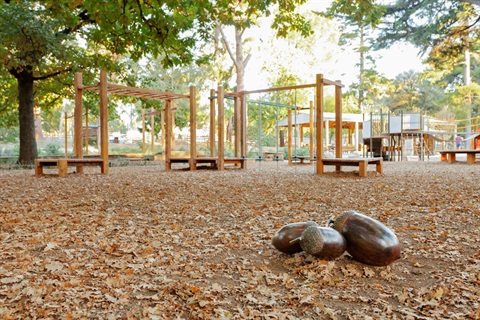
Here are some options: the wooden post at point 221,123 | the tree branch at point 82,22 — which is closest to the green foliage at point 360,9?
the wooden post at point 221,123

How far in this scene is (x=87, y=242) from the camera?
10.0ft

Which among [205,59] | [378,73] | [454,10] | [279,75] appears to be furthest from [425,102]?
[205,59]

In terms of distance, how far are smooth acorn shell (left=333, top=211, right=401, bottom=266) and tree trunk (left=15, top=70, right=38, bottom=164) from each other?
11.6 metres

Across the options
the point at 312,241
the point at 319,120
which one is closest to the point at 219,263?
the point at 312,241

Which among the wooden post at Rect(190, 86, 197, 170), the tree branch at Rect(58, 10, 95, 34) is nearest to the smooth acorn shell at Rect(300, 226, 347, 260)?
the wooden post at Rect(190, 86, 197, 170)

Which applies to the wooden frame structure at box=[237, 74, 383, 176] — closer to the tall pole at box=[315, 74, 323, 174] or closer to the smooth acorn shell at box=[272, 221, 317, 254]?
the tall pole at box=[315, 74, 323, 174]

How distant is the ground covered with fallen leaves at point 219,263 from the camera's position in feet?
6.36

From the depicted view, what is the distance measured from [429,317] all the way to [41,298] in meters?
1.85

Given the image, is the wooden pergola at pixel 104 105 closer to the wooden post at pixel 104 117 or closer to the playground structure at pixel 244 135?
the wooden post at pixel 104 117

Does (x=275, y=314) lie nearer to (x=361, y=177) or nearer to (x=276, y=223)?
(x=276, y=223)

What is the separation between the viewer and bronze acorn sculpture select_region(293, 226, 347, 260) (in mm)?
2449

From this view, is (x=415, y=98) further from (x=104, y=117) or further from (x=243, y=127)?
(x=104, y=117)

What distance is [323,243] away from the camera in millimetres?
2441

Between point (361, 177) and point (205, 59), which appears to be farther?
point (205, 59)
